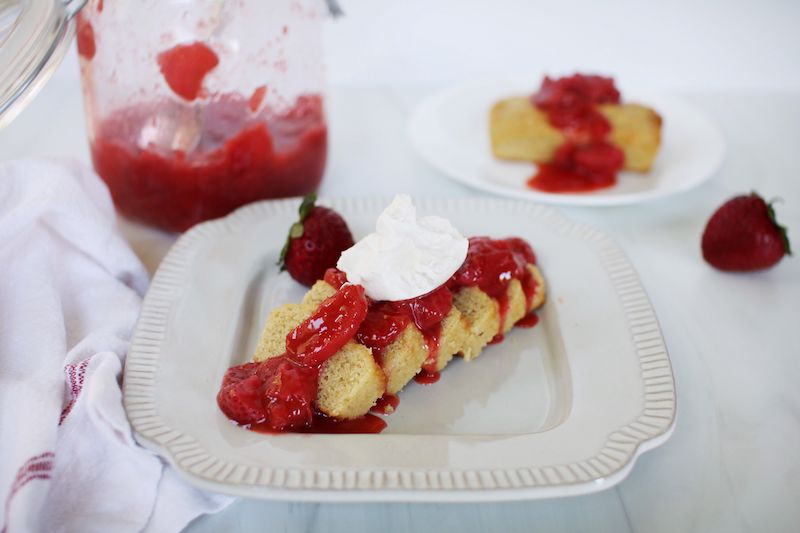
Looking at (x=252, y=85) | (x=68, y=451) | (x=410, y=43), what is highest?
(x=252, y=85)

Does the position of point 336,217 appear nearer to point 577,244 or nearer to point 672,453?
point 577,244

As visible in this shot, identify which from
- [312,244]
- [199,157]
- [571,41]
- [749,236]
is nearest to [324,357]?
[312,244]

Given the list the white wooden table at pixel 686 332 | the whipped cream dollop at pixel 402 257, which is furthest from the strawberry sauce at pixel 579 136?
the whipped cream dollop at pixel 402 257

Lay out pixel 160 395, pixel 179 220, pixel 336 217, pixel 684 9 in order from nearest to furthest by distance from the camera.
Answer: pixel 160 395 → pixel 336 217 → pixel 179 220 → pixel 684 9

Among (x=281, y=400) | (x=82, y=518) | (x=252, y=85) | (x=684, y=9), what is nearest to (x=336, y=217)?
(x=252, y=85)

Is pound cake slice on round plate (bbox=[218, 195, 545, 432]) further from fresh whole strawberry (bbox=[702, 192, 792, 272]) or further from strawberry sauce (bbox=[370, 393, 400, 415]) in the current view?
fresh whole strawberry (bbox=[702, 192, 792, 272])

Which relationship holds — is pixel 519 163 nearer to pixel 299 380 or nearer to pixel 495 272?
pixel 495 272
